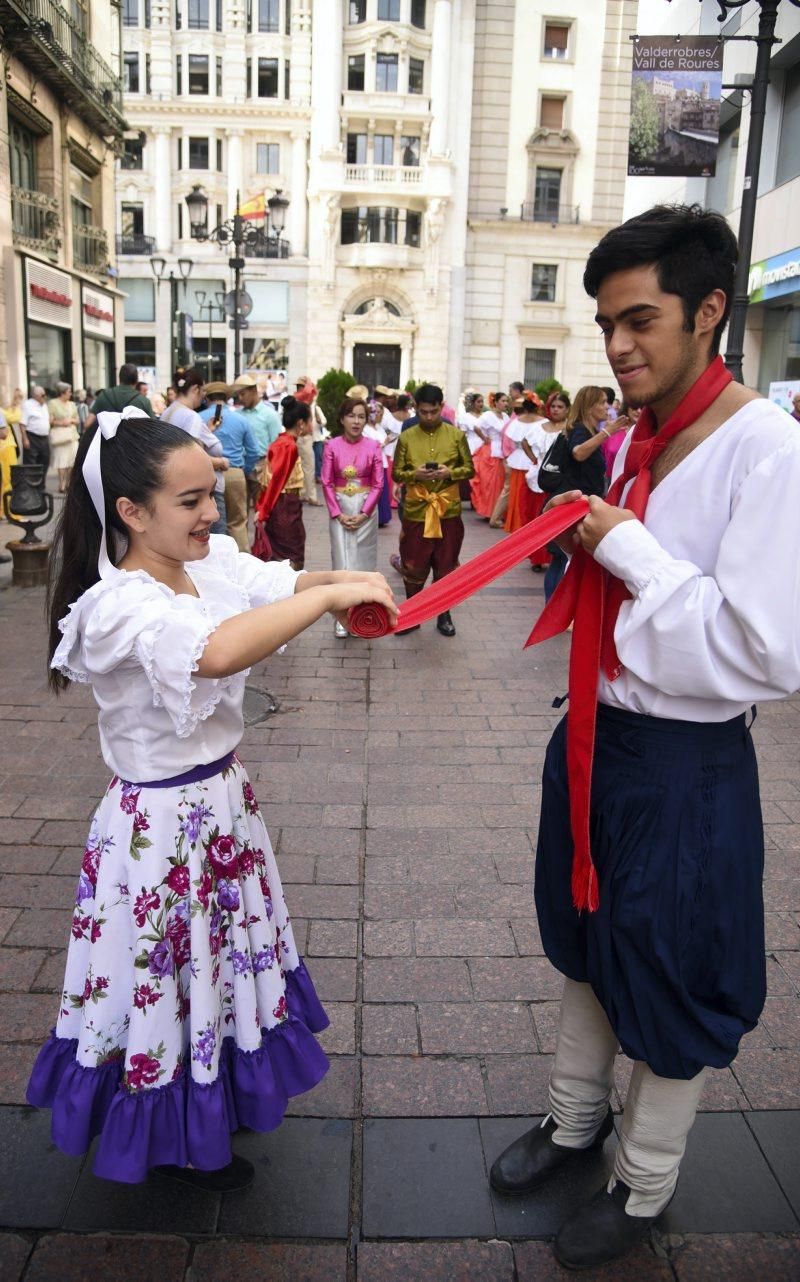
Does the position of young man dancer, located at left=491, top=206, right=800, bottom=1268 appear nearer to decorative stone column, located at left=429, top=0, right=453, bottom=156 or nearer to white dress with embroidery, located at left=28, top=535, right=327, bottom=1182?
white dress with embroidery, located at left=28, top=535, right=327, bottom=1182

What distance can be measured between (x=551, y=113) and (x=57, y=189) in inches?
1074

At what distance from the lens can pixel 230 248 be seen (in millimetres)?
47719

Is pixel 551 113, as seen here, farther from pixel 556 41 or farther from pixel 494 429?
pixel 494 429

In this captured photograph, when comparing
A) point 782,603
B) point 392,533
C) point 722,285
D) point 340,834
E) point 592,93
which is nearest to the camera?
point 782,603

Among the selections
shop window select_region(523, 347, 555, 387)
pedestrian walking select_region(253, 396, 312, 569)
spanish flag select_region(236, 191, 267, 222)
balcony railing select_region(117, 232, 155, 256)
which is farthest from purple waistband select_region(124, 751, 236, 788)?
balcony railing select_region(117, 232, 155, 256)

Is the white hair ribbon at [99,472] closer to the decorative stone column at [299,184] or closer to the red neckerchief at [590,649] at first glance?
the red neckerchief at [590,649]

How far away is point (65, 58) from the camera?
2112 centimetres

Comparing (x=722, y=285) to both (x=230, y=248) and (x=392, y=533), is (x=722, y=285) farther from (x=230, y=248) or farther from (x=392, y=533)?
(x=230, y=248)

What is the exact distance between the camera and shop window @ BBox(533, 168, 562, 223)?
42562 mm

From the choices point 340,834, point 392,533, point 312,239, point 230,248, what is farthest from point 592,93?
point 340,834

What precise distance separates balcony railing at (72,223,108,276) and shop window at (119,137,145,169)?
2486cm

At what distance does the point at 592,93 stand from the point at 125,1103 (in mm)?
47076

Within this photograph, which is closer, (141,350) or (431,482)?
(431,482)

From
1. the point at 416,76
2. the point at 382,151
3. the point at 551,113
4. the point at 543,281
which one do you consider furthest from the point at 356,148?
the point at 543,281
